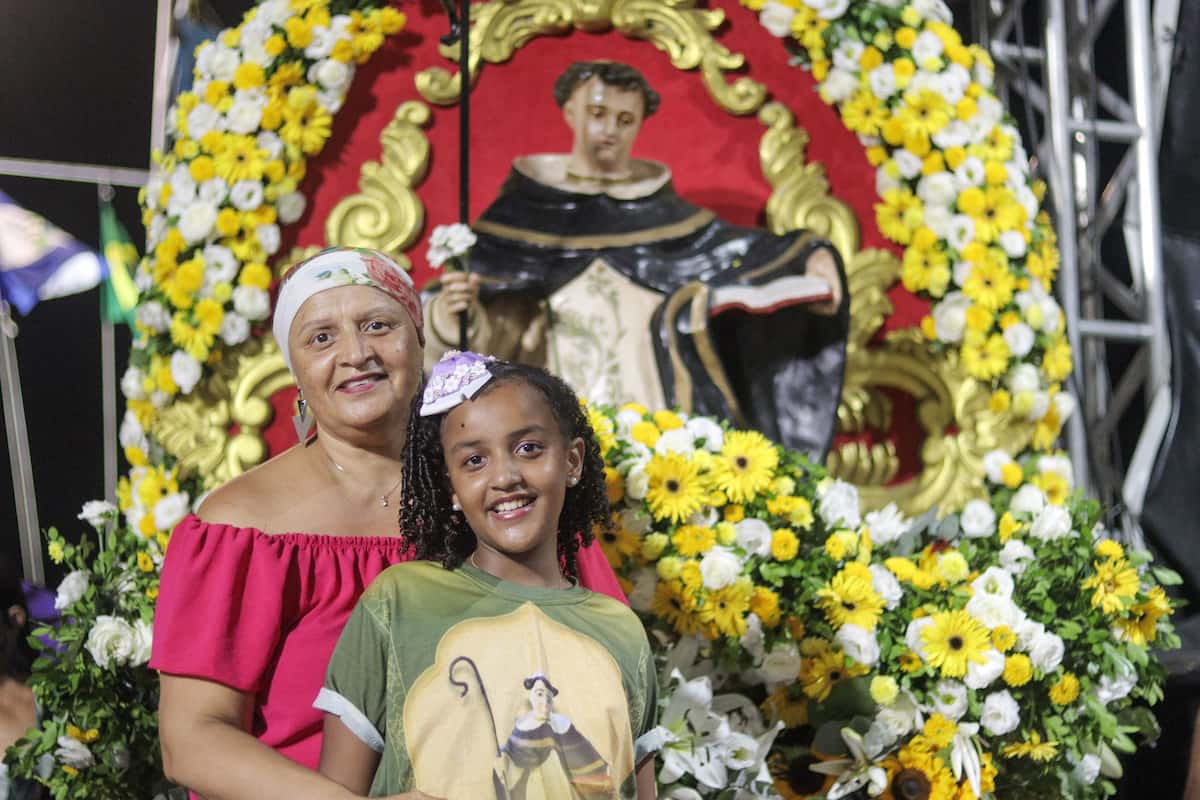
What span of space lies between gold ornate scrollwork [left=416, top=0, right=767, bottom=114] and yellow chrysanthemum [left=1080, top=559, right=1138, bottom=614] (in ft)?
6.62

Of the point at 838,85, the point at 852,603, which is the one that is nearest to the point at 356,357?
the point at 852,603

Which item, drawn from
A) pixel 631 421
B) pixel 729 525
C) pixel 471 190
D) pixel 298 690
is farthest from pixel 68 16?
pixel 298 690

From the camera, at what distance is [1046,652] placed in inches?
95.3

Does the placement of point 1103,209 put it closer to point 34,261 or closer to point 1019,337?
point 1019,337

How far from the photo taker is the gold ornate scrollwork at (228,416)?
3641 mm

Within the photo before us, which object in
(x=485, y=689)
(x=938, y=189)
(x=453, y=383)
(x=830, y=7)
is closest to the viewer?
(x=485, y=689)

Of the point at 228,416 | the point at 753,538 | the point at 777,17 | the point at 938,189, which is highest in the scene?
the point at 777,17

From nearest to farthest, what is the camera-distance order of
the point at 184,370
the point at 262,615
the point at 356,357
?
the point at 262,615, the point at 356,357, the point at 184,370

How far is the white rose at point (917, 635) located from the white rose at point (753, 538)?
0.27m

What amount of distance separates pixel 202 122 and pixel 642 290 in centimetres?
118

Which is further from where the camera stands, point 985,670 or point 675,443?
point 675,443

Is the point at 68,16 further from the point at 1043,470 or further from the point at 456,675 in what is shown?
the point at 456,675

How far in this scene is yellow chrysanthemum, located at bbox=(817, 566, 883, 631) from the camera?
2.46m

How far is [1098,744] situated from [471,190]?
7.68 feet
